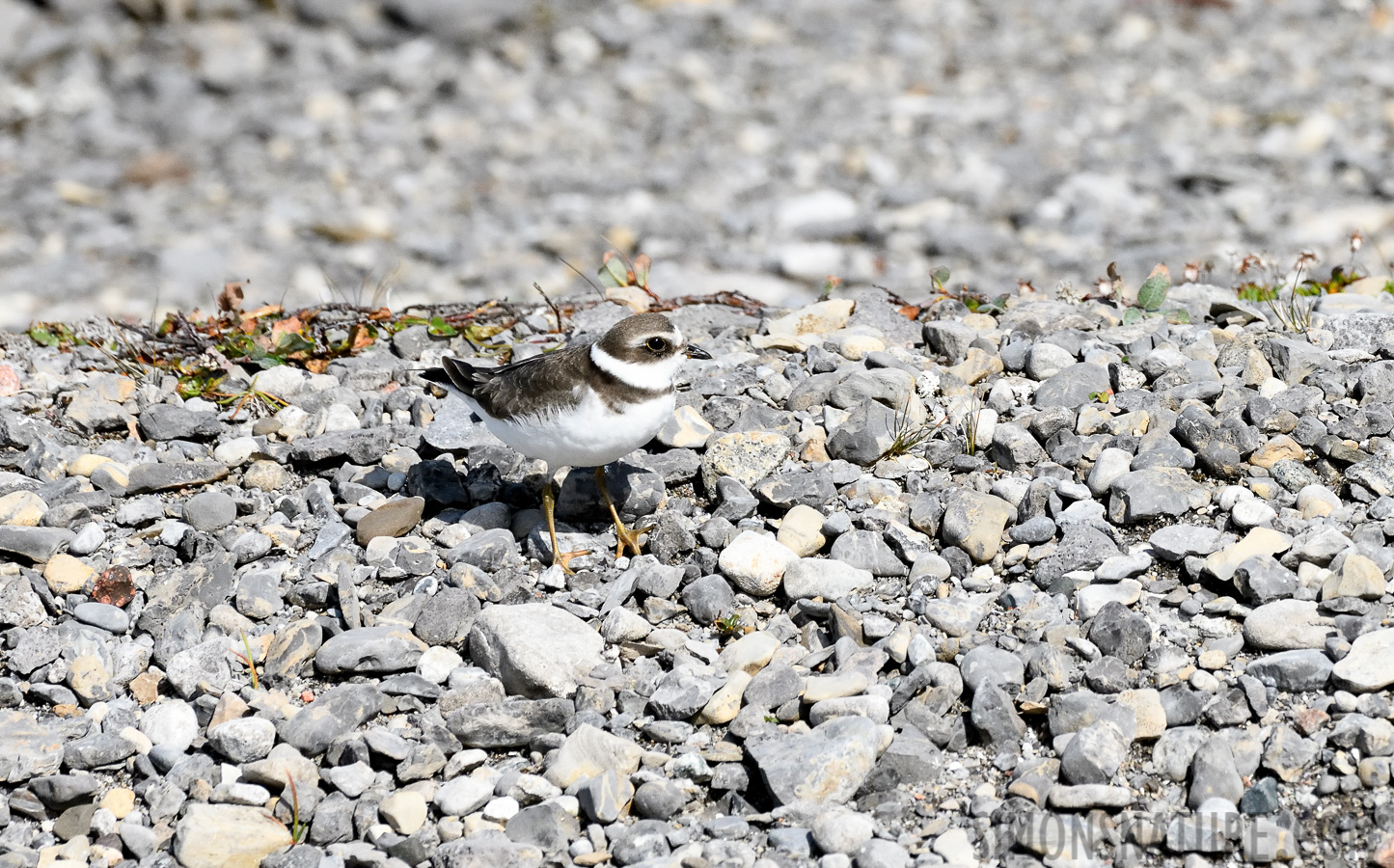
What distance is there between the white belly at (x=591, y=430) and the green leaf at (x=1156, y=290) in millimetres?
3406

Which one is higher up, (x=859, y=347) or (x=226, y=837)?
(x=859, y=347)

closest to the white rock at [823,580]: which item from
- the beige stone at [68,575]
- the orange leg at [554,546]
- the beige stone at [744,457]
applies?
the beige stone at [744,457]

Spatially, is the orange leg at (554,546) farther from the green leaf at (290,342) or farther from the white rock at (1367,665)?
the white rock at (1367,665)

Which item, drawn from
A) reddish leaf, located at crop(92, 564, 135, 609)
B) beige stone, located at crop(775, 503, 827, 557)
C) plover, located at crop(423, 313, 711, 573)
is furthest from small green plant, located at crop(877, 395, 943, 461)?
reddish leaf, located at crop(92, 564, 135, 609)

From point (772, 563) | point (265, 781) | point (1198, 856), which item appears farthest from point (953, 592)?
point (265, 781)

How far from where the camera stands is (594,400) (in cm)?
533

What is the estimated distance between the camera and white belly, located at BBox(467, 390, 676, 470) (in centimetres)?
530

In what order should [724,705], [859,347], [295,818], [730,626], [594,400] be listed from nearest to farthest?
[295,818], [724,705], [730,626], [594,400], [859,347]

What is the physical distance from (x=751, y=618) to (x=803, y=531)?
515 millimetres

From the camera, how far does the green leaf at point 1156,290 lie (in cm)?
732

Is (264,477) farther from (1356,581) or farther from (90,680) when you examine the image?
(1356,581)

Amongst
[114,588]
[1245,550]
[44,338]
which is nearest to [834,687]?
[1245,550]

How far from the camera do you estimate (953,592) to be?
17.1 feet

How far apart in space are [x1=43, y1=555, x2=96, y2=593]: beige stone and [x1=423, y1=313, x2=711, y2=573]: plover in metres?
1.89
